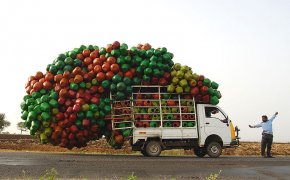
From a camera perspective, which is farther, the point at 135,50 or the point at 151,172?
the point at 135,50

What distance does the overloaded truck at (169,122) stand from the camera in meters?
18.1

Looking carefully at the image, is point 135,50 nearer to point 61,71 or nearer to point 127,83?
point 127,83

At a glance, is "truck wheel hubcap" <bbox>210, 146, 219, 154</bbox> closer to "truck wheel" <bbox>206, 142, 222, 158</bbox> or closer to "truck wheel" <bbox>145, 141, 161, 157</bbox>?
"truck wheel" <bbox>206, 142, 222, 158</bbox>

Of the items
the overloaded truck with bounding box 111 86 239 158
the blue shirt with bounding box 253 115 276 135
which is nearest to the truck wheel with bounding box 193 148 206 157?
the overloaded truck with bounding box 111 86 239 158

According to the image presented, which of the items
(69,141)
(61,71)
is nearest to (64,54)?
(61,71)

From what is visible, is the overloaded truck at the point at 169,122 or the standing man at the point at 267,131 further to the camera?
the standing man at the point at 267,131

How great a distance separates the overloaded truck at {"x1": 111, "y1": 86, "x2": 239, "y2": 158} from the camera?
59.5ft

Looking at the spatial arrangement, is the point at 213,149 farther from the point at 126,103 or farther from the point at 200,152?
the point at 126,103

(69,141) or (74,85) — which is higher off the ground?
(74,85)

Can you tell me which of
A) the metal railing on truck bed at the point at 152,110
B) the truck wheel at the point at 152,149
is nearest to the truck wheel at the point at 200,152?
the metal railing on truck bed at the point at 152,110

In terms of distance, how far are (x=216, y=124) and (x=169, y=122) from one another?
2.21m

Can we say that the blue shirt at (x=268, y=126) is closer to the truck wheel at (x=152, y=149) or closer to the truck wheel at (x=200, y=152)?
the truck wheel at (x=200, y=152)

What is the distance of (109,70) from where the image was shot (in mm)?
18359

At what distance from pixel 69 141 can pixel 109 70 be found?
3568 mm
